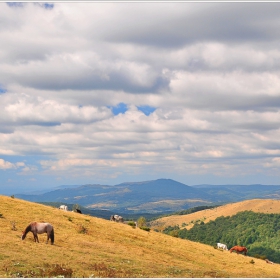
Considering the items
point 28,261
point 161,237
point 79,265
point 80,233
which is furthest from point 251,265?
point 28,261

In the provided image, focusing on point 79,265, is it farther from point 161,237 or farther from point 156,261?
point 161,237

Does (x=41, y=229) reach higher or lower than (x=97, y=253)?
higher

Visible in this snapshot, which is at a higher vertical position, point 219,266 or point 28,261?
point 28,261

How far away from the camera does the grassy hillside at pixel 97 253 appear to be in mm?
27016

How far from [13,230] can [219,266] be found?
77.9 feet

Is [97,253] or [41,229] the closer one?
[97,253]

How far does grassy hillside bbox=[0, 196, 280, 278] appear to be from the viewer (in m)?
27.0

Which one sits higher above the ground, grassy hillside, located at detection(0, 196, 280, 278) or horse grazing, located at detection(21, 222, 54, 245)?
horse grazing, located at detection(21, 222, 54, 245)

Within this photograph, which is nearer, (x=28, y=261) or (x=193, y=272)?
(x=28, y=261)

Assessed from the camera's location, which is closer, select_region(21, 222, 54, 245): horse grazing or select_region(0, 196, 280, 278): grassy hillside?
select_region(0, 196, 280, 278): grassy hillside

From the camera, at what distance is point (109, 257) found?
3359cm

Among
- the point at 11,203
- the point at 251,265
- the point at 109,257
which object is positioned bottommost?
the point at 251,265

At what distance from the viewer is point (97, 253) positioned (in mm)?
34406

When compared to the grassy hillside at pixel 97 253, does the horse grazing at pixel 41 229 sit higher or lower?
higher
